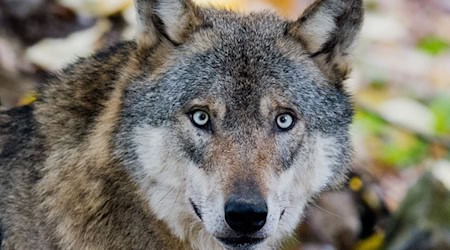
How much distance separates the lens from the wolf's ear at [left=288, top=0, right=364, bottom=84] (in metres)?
6.98

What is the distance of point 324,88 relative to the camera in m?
6.91

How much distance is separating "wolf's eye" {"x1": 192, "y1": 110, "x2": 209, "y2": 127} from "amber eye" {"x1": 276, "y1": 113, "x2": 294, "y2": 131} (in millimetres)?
442

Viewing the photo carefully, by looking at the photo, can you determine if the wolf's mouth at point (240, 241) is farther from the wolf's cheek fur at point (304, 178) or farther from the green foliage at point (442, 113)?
the green foliage at point (442, 113)

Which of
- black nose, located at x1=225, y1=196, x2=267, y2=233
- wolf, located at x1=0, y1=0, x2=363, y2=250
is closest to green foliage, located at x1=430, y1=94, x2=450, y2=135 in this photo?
wolf, located at x1=0, y1=0, x2=363, y2=250

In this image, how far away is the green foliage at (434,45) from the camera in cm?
1548

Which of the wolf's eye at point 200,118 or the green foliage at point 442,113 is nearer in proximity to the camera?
the wolf's eye at point 200,118

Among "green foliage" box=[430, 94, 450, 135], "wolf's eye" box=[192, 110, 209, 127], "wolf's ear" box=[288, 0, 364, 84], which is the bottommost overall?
"green foliage" box=[430, 94, 450, 135]

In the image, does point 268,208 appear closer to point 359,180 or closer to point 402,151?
point 359,180

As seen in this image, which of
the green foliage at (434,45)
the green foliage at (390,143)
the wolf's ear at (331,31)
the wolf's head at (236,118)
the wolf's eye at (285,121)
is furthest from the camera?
the green foliage at (434,45)

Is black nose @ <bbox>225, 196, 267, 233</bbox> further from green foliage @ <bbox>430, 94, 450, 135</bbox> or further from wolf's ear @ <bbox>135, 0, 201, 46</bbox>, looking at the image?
green foliage @ <bbox>430, 94, 450, 135</bbox>

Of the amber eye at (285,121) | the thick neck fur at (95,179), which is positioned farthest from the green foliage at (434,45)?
the amber eye at (285,121)

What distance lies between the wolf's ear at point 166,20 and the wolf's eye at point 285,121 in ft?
2.74

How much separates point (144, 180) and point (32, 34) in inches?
191


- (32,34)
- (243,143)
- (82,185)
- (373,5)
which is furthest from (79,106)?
(373,5)
